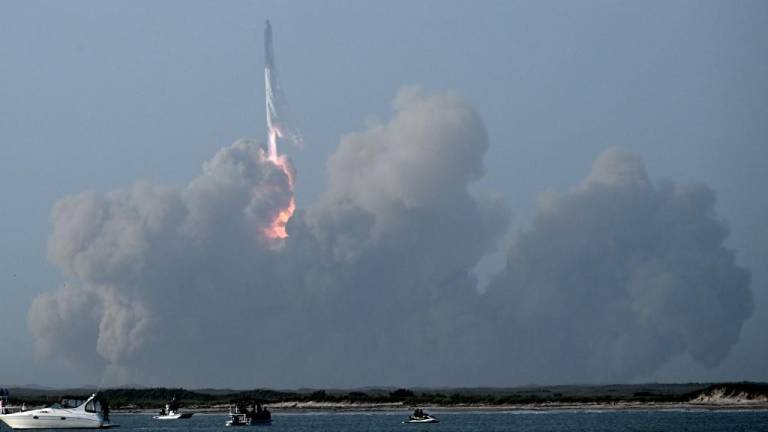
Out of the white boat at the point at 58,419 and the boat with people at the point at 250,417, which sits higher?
the boat with people at the point at 250,417

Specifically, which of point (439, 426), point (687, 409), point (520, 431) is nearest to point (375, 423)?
point (439, 426)

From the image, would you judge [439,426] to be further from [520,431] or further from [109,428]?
[109,428]

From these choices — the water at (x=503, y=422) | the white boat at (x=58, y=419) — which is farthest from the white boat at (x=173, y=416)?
the white boat at (x=58, y=419)

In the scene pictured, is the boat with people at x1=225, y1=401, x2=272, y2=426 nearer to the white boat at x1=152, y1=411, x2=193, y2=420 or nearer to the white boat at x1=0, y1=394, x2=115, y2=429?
the white boat at x1=0, y1=394, x2=115, y2=429

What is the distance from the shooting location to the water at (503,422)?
450 feet

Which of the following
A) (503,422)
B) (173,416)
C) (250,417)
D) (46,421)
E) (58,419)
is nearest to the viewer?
(58,419)

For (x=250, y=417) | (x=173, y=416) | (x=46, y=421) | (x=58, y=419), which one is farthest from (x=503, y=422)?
(x=46, y=421)

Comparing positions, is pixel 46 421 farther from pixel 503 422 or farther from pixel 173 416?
pixel 503 422

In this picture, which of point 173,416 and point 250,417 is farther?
point 173,416

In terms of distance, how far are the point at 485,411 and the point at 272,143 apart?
44.9m

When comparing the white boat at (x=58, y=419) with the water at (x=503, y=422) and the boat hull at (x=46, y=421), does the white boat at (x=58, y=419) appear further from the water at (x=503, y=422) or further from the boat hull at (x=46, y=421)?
the water at (x=503, y=422)

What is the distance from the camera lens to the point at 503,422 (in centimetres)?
15388

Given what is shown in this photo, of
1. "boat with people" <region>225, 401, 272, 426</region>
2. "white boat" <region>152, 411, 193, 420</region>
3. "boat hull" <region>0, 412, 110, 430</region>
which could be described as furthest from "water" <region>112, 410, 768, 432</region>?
"boat hull" <region>0, 412, 110, 430</region>

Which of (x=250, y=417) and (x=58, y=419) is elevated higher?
(x=250, y=417)
